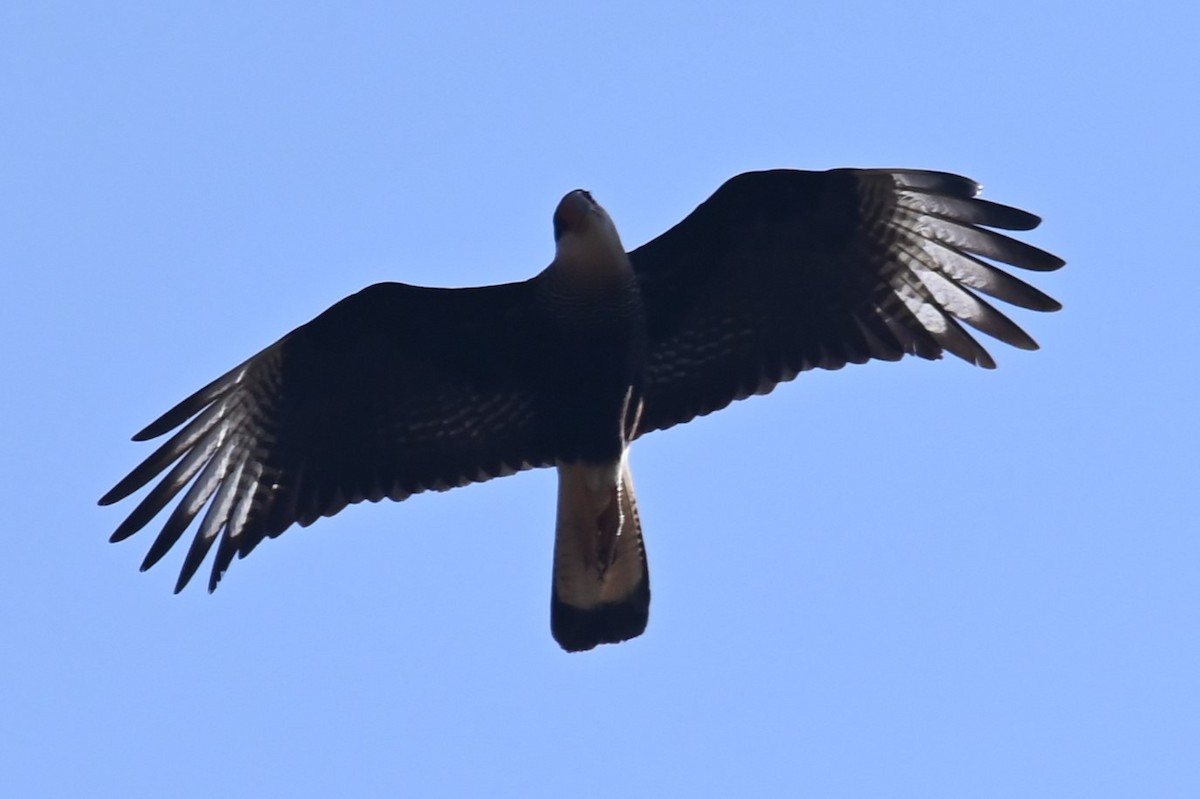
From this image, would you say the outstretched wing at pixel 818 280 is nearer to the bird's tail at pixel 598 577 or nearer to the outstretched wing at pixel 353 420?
the bird's tail at pixel 598 577

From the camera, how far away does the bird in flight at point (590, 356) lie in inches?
349

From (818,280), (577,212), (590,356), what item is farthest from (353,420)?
(818,280)

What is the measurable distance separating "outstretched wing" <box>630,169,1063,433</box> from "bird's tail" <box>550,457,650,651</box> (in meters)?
0.45

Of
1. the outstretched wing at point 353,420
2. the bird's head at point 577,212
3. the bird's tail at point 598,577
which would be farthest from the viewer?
the bird's tail at point 598,577

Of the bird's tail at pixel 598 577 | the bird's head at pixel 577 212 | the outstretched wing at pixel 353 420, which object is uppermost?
the bird's head at pixel 577 212

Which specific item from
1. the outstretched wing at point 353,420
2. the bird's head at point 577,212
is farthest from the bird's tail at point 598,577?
the bird's head at point 577,212

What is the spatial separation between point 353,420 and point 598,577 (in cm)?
121

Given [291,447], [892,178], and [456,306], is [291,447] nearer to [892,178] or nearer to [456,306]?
[456,306]

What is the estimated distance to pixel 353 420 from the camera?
30.5 ft

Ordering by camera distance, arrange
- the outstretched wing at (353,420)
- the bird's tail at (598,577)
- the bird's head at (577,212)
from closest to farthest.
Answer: the bird's head at (577,212), the outstretched wing at (353,420), the bird's tail at (598,577)

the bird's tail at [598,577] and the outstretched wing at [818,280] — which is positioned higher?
the outstretched wing at [818,280]

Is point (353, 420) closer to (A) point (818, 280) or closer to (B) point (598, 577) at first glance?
(B) point (598, 577)

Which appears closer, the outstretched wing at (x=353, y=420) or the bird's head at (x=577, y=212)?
the bird's head at (x=577, y=212)

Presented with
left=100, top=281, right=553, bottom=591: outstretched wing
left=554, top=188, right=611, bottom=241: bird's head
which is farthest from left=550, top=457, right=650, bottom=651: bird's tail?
left=554, top=188, right=611, bottom=241: bird's head
